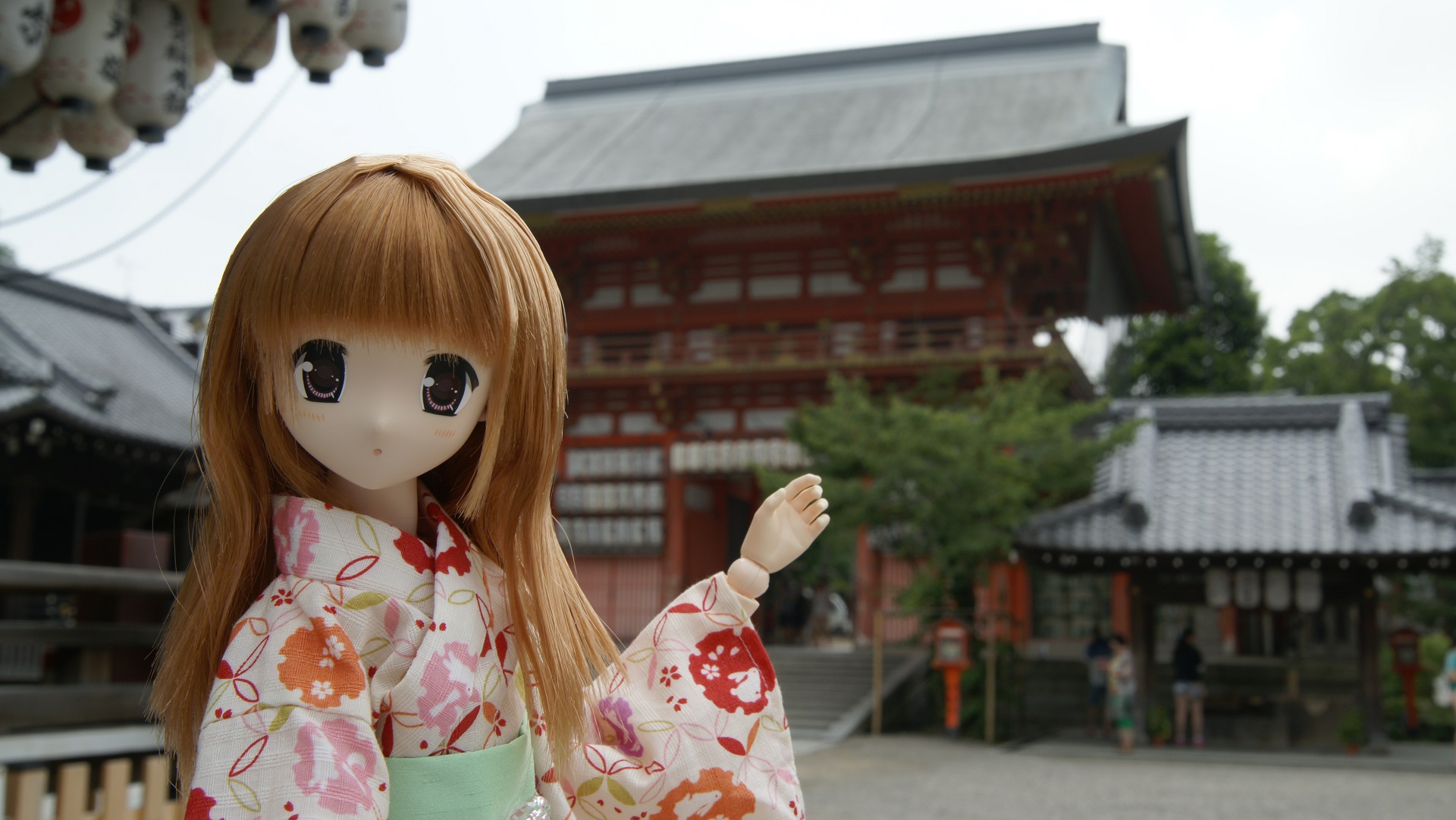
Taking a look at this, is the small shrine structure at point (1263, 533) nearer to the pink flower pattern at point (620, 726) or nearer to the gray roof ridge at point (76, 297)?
the pink flower pattern at point (620, 726)

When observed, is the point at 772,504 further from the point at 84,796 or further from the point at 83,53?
the point at 83,53

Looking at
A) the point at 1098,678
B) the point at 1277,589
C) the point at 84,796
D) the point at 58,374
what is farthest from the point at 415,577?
the point at 58,374

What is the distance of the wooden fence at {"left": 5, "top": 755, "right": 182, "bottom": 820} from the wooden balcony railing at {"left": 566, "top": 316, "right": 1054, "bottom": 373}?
39.4ft

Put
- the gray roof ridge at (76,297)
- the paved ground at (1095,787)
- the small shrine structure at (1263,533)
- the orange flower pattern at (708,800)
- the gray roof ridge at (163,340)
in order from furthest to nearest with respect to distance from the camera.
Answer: the gray roof ridge at (163,340)
the gray roof ridge at (76,297)
the small shrine structure at (1263,533)
the paved ground at (1095,787)
the orange flower pattern at (708,800)

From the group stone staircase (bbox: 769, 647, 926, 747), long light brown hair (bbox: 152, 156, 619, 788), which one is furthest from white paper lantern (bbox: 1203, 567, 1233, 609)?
long light brown hair (bbox: 152, 156, 619, 788)

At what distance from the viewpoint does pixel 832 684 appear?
1445 cm

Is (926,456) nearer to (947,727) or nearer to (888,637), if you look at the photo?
(947,727)

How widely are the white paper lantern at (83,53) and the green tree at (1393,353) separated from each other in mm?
23304

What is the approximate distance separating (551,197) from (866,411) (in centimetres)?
596

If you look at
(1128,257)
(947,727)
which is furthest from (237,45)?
(1128,257)

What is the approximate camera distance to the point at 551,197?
1645 centimetres

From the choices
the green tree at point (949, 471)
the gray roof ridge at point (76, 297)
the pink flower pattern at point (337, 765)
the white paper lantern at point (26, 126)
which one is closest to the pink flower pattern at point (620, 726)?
the pink flower pattern at point (337, 765)

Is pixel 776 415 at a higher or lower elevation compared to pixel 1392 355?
lower

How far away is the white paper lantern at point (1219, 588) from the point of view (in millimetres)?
12195
